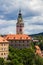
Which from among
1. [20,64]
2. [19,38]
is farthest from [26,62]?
[19,38]

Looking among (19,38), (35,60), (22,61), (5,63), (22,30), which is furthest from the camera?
(22,30)

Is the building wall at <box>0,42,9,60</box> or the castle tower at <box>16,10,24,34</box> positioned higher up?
the castle tower at <box>16,10,24,34</box>

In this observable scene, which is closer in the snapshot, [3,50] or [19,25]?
Result: [3,50]

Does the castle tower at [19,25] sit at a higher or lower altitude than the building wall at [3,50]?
higher

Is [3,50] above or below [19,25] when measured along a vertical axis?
below

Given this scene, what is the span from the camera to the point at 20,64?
84312 millimetres

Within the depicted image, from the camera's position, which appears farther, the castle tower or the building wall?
the castle tower

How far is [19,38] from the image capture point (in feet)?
357

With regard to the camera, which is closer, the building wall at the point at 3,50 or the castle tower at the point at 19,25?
the building wall at the point at 3,50

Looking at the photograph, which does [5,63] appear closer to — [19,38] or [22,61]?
[22,61]

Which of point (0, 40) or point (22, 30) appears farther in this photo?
point (22, 30)

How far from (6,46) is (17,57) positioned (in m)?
4.95

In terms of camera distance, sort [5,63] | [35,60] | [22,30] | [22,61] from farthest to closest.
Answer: [22,30] → [35,60] → [22,61] → [5,63]

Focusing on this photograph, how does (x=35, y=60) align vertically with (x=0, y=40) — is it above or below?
below
